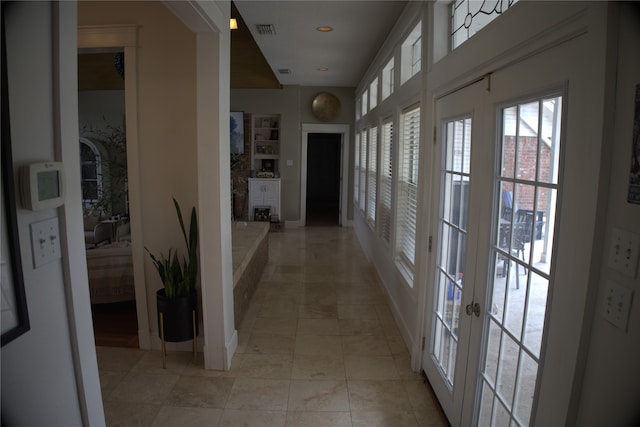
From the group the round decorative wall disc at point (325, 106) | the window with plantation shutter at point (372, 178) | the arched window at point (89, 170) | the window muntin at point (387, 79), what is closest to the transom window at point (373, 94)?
the window with plantation shutter at point (372, 178)

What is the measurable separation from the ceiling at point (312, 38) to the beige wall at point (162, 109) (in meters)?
0.76

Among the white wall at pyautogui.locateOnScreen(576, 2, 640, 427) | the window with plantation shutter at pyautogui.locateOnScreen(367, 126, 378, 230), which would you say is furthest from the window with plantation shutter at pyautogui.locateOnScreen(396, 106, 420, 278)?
the white wall at pyautogui.locateOnScreen(576, 2, 640, 427)

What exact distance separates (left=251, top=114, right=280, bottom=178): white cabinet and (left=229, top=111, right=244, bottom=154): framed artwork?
0.84 ft

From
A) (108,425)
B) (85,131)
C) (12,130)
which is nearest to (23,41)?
(12,130)

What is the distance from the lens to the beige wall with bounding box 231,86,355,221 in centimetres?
807

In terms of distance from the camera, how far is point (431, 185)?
8.45ft

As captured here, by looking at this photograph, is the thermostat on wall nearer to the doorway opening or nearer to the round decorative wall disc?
the doorway opening

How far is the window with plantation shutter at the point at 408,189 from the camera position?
10.6 ft

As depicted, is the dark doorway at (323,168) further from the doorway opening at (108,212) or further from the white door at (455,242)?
the white door at (455,242)

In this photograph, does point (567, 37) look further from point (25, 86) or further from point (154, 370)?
point (154, 370)

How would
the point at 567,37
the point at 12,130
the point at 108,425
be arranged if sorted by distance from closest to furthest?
the point at 12,130, the point at 567,37, the point at 108,425

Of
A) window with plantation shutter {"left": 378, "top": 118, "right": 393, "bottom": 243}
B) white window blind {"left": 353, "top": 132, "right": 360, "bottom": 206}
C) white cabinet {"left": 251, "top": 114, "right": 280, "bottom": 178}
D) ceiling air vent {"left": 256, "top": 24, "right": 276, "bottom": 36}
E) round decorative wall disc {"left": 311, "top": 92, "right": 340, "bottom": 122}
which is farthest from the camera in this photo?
white cabinet {"left": 251, "top": 114, "right": 280, "bottom": 178}

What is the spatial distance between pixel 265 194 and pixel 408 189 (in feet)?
16.5

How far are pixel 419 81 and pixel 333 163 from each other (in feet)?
30.4
